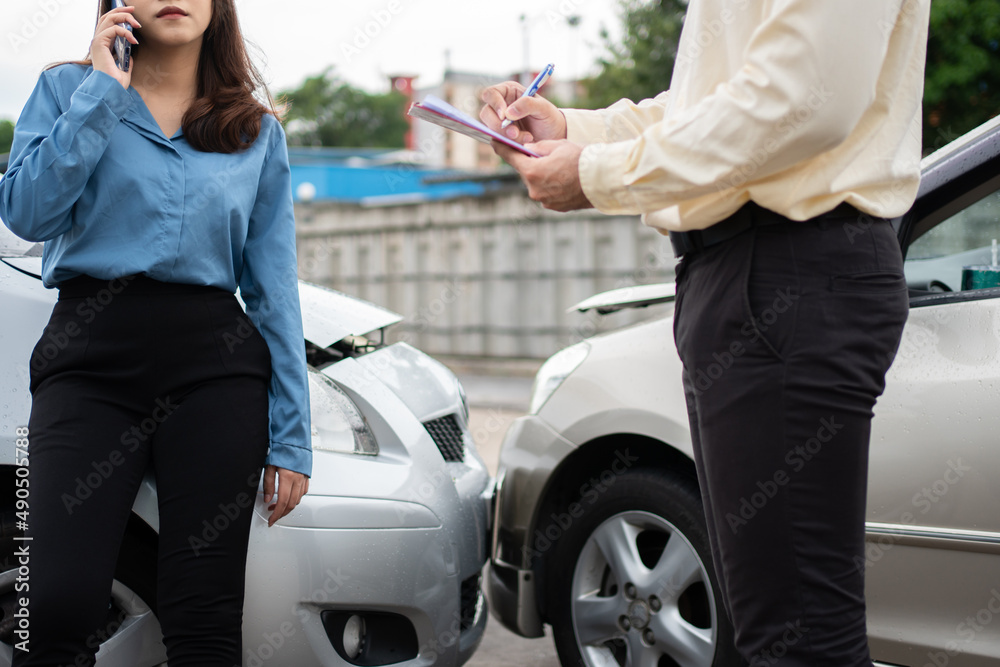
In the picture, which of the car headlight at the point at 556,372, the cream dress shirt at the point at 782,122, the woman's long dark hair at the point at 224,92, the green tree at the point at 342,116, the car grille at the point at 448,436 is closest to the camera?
the cream dress shirt at the point at 782,122

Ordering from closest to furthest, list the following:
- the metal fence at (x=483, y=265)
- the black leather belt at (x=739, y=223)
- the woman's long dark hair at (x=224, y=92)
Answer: the black leather belt at (x=739, y=223), the woman's long dark hair at (x=224, y=92), the metal fence at (x=483, y=265)

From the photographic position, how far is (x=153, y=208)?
67.6 inches

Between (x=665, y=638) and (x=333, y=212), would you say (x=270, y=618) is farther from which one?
(x=333, y=212)

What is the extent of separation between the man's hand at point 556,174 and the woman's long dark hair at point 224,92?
0.67 meters

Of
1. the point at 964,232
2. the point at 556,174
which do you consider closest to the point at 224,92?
the point at 556,174

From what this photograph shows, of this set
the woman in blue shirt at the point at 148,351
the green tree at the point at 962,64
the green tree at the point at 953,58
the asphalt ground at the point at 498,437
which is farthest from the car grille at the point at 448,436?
the green tree at the point at 962,64

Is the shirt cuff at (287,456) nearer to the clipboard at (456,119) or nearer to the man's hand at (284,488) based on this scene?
the man's hand at (284,488)

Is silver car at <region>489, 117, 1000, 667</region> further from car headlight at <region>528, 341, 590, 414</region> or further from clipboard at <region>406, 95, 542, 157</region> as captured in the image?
clipboard at <region>406, 95, 542, 157</region>

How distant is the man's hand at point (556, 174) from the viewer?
1.40m

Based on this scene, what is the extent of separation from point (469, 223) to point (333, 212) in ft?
10.2

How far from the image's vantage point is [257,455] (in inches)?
69.5

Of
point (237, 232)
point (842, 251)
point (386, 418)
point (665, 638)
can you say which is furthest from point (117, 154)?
point (665, 638)

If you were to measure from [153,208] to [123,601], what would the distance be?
825 millimetres

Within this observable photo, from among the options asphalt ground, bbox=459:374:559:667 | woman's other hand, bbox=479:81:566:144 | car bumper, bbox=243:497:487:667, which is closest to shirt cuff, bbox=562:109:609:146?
woman's other hand, bbox=479:81:566:144
